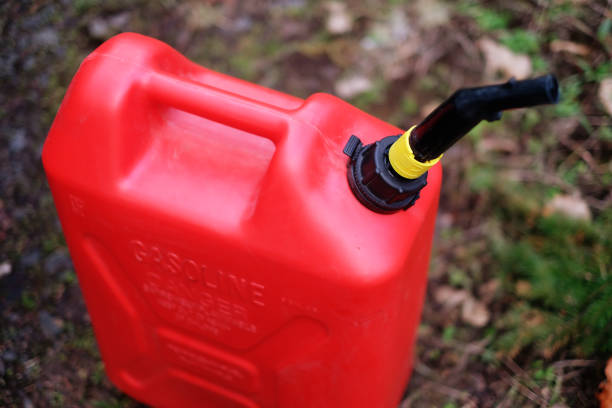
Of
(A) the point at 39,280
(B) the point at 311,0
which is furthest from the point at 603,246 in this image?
(A) the point at 39,280

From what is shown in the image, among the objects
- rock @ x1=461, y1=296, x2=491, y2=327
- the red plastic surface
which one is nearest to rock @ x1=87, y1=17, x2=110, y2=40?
the red plastic surface

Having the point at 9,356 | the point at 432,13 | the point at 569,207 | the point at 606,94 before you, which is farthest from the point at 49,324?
the point at 606,94

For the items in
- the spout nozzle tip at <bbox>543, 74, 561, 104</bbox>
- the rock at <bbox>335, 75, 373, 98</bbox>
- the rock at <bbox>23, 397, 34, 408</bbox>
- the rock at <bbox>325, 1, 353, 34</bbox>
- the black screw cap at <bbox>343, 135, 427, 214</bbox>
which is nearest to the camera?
the spout nozzle tip at <bbox>543, 74, 561, 104</bbox>

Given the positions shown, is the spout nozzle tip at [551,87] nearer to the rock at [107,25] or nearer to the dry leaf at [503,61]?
the dry leaf at [503,61]

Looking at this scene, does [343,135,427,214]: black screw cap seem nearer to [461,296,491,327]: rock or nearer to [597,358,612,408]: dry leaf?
[597,358,612,408]: dry leaf

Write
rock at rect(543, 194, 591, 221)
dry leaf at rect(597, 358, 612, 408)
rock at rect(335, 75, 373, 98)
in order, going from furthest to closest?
1. rock at rect(335, 75, 373, 98)
2. rock at rect(543, 194, 591, 221)
3. dry leaf at rect(597, 358, 612, 408)

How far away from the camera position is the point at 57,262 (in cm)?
143

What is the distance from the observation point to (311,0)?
75.4 inches

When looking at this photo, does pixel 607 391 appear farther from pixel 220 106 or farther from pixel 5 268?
pixel 5 268

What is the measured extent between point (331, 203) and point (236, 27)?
1.26 metres

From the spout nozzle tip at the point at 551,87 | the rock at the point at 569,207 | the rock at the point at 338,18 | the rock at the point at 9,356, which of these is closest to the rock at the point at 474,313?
the rock at the point at 569,207

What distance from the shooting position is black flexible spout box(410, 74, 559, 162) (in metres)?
0.62

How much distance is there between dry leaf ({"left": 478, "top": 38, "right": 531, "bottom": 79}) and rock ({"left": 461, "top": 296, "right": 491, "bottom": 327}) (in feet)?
2.43

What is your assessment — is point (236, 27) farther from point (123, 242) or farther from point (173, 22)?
point (123, 242)
